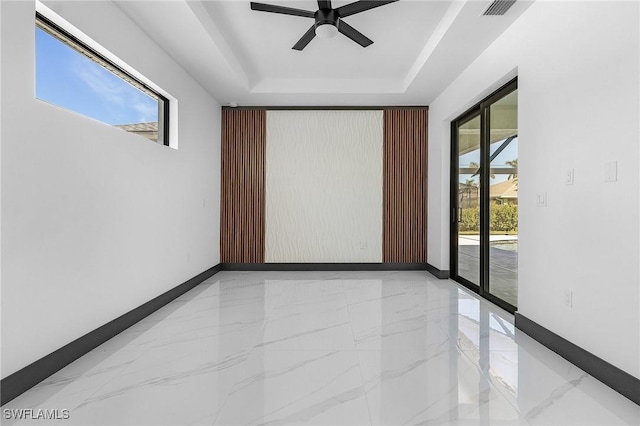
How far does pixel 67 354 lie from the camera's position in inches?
85.4

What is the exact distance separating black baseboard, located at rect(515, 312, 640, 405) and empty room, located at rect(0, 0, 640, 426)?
1cm

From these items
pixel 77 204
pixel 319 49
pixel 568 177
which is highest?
pixel 319 49

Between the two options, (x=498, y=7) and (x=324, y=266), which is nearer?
(x=498, y=7)

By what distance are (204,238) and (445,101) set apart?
401cm

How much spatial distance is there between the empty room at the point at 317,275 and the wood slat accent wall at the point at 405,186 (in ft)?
1.51

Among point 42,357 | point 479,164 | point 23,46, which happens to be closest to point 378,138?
point 479,164

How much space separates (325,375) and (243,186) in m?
4.05

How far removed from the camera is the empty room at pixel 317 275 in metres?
1.81

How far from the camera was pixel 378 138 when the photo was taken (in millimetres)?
5551

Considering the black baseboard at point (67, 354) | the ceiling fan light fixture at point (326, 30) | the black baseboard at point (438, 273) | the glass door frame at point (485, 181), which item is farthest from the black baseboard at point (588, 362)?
the black baseboard at point (67, 354)

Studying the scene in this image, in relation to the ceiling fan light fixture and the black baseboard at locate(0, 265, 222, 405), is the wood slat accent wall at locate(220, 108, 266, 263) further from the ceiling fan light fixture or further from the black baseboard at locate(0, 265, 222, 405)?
the ceiling fan light fixture

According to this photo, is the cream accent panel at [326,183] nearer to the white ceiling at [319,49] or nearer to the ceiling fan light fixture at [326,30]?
the white ceiling at [319,49]

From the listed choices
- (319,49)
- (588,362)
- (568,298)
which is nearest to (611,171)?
(568,298)

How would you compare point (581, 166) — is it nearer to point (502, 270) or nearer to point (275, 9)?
point (502, 270)
